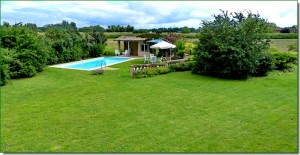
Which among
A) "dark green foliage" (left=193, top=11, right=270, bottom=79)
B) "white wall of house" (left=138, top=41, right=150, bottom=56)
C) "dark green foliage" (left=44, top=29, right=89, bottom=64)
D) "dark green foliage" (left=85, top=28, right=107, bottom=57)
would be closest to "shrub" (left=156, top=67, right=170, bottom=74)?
"dark green foliage" (left=193, top=11, right=270, bottom=79)

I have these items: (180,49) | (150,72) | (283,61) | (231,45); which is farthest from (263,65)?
(180,49)

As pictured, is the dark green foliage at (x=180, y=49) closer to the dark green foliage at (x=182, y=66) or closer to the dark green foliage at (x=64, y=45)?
the dark green foliage at (x=182, y=66)

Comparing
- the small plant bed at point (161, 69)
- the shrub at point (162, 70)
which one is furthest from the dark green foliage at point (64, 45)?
the shrub at point (162, 70)

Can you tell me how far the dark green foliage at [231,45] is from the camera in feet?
56.6

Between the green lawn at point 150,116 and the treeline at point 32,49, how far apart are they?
7.44 ft

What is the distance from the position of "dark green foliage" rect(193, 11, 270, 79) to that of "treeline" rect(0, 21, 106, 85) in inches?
401

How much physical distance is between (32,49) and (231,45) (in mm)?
12444

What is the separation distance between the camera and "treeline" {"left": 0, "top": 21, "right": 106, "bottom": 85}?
17.7m

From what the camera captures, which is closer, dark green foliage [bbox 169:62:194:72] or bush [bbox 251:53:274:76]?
bush [bbox 251:53:274:76]

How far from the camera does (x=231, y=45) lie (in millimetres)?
17500

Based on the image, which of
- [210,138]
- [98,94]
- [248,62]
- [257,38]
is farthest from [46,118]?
[257,38]

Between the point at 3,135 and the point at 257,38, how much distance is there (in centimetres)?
1489

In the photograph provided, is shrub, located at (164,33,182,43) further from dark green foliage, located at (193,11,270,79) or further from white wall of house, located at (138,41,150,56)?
dark green foliage, located at (193,11,270,79)

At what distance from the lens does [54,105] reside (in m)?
10.8
